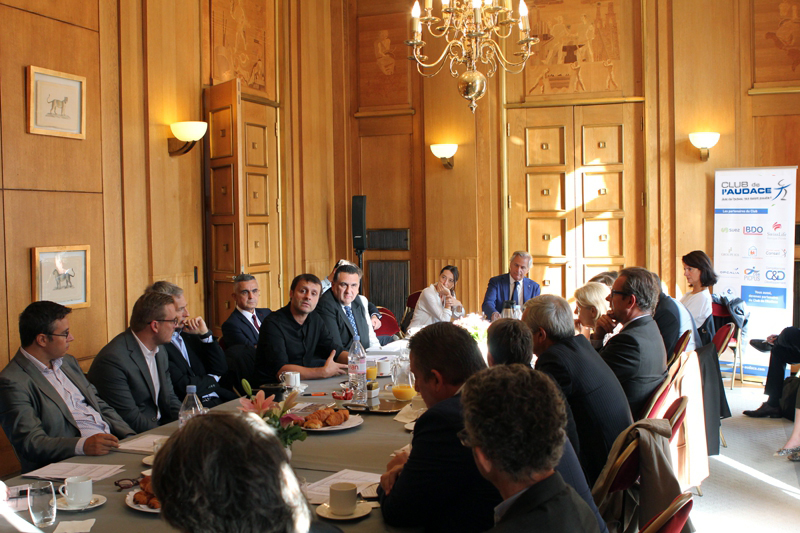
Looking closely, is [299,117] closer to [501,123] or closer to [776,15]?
[501,123]

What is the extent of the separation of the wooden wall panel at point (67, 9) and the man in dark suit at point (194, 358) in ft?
7.12

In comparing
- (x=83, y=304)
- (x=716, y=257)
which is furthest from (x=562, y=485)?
(x=716, y=257)

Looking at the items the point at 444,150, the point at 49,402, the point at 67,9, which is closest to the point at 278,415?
the point at 49,402

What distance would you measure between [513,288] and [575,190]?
2057mm

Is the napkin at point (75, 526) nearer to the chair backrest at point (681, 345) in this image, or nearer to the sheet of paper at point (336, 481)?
the sheet of paper at point (336, 481)

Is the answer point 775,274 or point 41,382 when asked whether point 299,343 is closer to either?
point 41,382

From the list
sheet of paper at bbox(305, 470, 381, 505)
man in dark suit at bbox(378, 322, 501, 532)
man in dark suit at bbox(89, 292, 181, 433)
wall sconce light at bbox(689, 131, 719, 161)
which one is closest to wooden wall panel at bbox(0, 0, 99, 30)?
man in dark suit at bbox(89, 292, 181, 433)

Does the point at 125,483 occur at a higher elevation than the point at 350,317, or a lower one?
lower

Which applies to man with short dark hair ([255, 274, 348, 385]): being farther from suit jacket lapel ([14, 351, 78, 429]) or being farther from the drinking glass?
the drinking glass

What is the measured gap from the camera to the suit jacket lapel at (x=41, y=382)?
3219 millimetres

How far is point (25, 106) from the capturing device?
199 inches

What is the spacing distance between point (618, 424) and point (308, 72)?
21.8 feet

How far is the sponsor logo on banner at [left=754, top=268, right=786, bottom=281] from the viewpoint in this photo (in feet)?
24.7

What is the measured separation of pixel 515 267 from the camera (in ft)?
23.9
